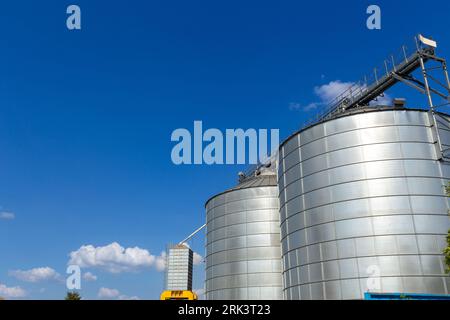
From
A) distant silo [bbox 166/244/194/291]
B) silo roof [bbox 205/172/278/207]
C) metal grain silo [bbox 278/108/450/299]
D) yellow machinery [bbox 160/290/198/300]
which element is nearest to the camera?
metal grain silo [bbox 278/108/450/299]

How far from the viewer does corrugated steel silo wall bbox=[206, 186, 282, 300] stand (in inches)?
1507

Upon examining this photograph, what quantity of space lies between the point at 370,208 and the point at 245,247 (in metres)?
17.3

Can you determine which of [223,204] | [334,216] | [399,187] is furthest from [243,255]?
[399,187]

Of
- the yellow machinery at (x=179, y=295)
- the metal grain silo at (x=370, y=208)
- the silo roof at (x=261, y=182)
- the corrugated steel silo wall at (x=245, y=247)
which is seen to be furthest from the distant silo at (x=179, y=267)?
the yellow machinery at (x=179, y=295)

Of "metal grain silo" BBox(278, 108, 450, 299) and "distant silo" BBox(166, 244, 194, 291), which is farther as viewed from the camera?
"distant silo" BBox(166, 244, 194, 291)

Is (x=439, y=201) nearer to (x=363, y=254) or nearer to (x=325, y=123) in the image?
(x=363, y=254)

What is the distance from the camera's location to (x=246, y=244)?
40062mm

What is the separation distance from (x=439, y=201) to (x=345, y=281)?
7.80 m

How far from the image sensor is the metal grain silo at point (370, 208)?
2400 centimetres

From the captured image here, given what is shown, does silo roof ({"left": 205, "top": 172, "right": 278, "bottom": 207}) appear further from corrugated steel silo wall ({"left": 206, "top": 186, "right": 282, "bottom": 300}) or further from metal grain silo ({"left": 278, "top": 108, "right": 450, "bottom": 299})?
metal grain silo ({"left": 278, "top": 108, "right": 450, "bottom": 299})

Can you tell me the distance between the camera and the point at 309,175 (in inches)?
1152

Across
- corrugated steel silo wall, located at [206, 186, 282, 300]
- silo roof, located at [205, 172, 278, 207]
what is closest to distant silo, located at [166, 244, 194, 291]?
corrugated steel silo wall, located at [206, 186, 282, 300]
